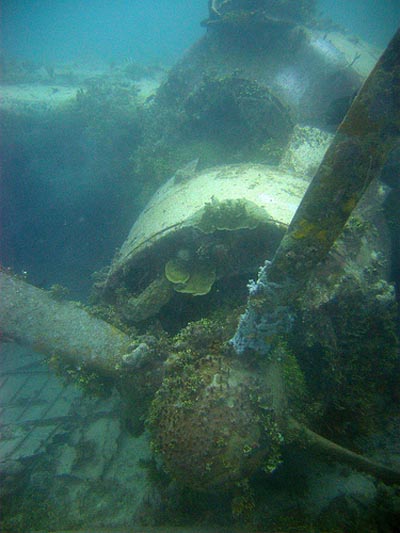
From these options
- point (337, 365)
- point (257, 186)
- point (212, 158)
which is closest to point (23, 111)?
point (212, 158)

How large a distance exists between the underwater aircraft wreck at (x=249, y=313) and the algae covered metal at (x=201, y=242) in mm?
20

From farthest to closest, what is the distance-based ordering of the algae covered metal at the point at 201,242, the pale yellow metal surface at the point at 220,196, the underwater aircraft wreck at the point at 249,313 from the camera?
the pale yellow metal surface at the point at 220,196
the algae covered metal at the point at 201,242
the underwater aircraft wreck at the point at 249,313

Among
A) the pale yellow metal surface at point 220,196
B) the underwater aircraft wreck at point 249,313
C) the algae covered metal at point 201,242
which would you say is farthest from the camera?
the pale yellow metal surface at point 220,196

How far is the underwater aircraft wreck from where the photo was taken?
2.39 metres

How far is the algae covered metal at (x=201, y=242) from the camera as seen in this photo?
12.7 ft

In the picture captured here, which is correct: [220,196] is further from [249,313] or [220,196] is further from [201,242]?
[249,313]

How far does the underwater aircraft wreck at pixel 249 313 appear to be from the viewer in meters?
2.39

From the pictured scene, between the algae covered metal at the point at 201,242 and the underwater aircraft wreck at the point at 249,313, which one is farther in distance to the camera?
the algae covered metal at the point at 201,242

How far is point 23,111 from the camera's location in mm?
10641

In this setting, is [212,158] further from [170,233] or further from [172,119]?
[170,233]

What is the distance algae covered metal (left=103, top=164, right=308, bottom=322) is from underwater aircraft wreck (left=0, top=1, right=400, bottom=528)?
0.02 meters

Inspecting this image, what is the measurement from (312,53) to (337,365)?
7828 mm

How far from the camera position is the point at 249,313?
2.92 meters

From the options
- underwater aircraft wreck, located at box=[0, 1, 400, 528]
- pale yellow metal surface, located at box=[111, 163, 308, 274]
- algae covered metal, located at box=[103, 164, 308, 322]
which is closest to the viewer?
underwater aircraft wreck, located at box=[0, 1, 400, 528]
